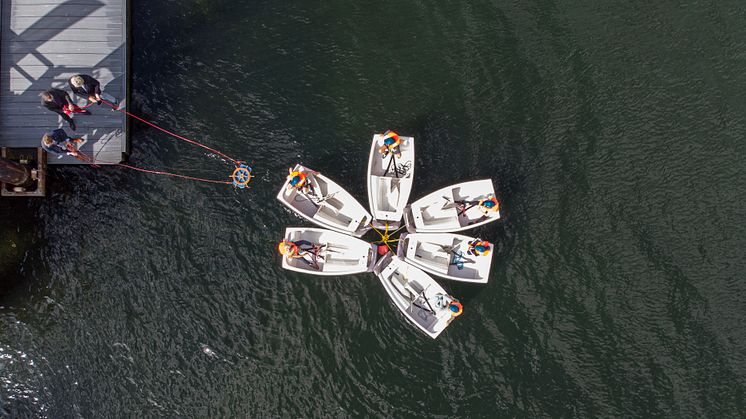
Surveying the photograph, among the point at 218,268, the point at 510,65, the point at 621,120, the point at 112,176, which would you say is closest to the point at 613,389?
the point at 621,120

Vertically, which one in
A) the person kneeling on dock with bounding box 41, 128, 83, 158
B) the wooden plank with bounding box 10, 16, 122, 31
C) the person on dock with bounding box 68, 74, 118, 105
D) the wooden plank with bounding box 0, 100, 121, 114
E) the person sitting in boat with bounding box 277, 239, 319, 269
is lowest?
the person sitting in boat with bounding box 277, 239, 319, 269

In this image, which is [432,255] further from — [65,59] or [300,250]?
[65,59]

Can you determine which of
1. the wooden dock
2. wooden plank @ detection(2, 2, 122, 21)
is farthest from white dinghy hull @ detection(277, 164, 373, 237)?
wooden plank @ detection(2, 2, 122, 21)

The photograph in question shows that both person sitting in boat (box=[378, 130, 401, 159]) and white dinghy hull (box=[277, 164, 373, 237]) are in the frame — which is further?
white dinghy hull (box=[277, 164, 373, 237])

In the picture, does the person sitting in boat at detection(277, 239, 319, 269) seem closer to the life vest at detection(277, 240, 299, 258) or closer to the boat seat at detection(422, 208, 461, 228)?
the life vest at detection(277, 240, 299, 258)

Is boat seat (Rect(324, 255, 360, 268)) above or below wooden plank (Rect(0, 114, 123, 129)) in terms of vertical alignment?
below

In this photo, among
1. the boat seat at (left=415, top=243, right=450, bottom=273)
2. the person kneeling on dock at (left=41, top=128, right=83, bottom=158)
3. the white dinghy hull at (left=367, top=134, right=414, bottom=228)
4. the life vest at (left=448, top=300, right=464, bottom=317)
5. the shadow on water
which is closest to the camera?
the person kneeling on dock at (left=41, top=128, right=83, bottom=158)

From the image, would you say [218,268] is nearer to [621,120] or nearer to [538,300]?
[538,300]
